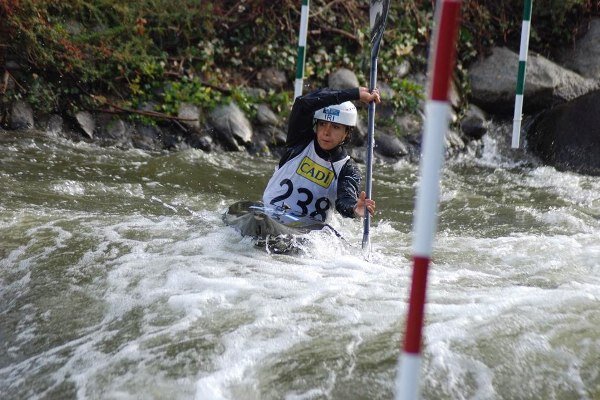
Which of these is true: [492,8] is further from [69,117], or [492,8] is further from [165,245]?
[165,245]

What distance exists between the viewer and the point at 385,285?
447cm

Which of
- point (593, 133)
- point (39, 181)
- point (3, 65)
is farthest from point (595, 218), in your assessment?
point (3, 65)

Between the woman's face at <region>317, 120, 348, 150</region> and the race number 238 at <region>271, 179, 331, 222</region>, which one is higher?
the woman's face at <region>317, 120, 348, 150</region>

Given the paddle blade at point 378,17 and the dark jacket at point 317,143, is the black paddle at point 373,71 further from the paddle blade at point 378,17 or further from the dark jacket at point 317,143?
the dark jacket at point 317,143

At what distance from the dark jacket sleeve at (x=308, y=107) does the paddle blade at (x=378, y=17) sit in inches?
22.4

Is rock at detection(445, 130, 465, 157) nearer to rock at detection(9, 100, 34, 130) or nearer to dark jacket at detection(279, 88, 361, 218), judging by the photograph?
dark jacket at detection(279, 88, 361, 218)

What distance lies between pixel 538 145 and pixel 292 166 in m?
4.93

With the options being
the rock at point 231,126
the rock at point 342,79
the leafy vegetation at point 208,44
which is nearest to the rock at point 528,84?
the leafy vegetation at point 208,44

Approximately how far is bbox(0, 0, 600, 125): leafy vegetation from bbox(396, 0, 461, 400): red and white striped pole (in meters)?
7.09

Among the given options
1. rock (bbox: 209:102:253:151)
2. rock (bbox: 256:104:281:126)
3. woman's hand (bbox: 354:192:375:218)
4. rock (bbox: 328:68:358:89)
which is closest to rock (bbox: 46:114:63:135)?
rock (bbox: 209:102:253:151)

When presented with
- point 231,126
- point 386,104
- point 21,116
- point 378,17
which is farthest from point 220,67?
point 378,17

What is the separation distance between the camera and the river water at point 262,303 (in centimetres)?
327

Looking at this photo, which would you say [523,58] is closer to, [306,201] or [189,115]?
[189,115]

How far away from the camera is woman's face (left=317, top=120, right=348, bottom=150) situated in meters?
5.47
